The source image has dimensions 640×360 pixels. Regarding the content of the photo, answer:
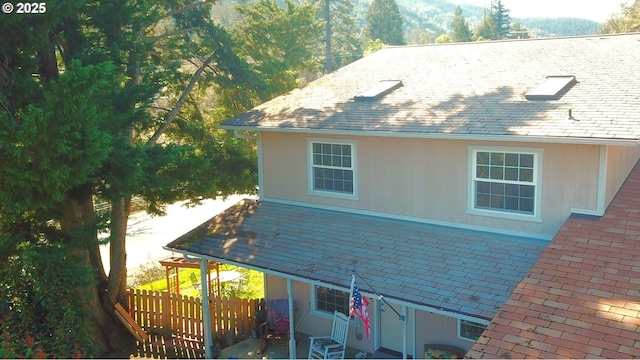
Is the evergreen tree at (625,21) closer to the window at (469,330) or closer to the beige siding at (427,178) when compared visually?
the beige siding at (427,178)

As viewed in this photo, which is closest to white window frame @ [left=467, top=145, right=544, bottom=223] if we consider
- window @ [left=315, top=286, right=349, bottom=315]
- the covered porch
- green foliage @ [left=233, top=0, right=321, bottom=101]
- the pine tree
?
the covered porch

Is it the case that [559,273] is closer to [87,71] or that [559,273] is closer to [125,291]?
[87,71]

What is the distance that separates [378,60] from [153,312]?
9547 millimetres

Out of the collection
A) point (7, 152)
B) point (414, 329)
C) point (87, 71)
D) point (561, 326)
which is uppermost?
point (87, 71)

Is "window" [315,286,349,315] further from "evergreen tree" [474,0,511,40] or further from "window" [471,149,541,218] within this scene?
"evergreen tree" [474,0,511,40]

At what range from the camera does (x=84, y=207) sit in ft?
41.9

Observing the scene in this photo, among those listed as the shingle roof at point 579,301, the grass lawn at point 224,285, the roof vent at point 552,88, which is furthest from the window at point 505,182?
the grass lawn at point 224,285

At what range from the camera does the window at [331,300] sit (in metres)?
13.1

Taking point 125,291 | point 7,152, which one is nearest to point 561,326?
point 7,152

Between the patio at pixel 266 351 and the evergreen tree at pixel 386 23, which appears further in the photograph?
the evergreen tree at pixel 386 23

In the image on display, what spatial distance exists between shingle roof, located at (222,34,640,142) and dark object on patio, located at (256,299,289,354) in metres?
4.24

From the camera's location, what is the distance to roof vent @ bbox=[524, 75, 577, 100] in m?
11.4

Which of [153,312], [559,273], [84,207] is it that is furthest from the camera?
[153,312]

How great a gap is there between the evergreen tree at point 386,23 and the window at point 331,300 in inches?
2181
